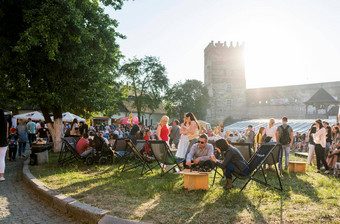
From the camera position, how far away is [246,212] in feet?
15.1

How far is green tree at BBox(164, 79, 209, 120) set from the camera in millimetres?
58031

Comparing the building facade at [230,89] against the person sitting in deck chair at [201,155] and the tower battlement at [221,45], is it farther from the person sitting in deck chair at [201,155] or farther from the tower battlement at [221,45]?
the person sitting in deck chair at [201,155]

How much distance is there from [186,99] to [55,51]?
157 ft

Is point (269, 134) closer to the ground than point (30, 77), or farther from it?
closer to the ground

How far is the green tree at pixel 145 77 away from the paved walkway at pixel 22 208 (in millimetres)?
40244

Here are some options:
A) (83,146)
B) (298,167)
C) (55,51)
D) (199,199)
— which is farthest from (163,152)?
(55,51)

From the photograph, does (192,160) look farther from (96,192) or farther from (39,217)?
(39,217)

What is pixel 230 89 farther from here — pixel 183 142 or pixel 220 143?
pixel 220 143

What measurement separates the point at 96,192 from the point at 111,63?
9.83m

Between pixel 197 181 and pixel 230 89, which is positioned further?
pixel 230 89

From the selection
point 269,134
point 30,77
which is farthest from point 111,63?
point 269,134

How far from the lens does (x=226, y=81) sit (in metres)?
64.9

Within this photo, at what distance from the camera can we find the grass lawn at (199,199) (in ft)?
14.4

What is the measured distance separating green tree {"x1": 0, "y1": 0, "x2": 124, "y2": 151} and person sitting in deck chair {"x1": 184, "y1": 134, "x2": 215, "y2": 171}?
266 inches
